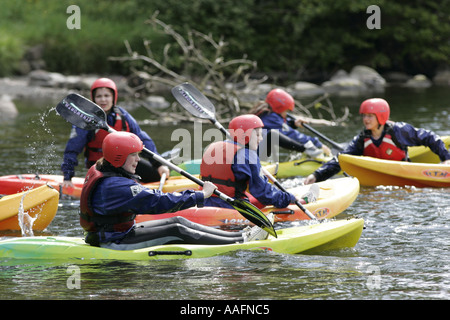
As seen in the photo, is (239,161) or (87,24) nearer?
(239,161)

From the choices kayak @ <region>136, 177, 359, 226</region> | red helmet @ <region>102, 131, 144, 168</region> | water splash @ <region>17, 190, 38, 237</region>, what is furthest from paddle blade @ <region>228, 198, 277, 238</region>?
water splash @ <region>17, 190, 38, 237</region>

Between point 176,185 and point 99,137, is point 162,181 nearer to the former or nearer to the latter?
point 176,185

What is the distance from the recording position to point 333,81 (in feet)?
71.2

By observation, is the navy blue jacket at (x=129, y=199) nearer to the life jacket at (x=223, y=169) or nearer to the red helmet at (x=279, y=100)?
the life jacket at (x=223, y=169)

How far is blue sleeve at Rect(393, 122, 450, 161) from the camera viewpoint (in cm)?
819

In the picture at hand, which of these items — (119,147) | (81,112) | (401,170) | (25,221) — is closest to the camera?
(119,147)

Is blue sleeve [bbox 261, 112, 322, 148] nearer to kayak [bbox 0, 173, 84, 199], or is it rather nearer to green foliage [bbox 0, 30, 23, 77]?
kayak [bbox 0, 173, 84, 199]

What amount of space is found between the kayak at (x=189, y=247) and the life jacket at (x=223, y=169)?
0.60 m

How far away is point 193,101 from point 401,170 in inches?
104

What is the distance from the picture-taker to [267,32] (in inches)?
961

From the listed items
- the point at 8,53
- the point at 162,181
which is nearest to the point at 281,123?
the point at 162,181

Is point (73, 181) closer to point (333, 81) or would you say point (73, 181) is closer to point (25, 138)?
point (25, 138)
